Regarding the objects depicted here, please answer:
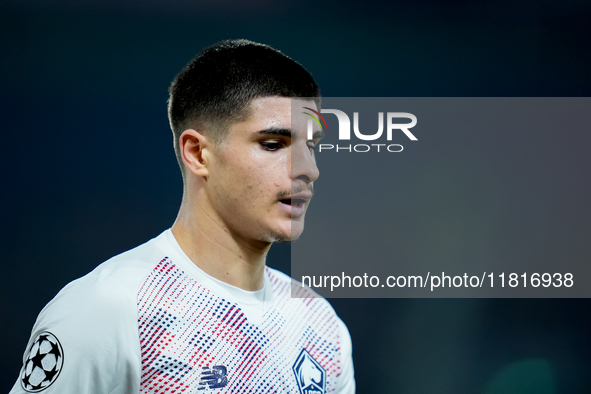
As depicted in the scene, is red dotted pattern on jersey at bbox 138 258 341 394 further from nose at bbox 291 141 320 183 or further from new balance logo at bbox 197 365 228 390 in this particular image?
nose at bbox 291 141 320 183

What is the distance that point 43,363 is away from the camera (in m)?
1.33

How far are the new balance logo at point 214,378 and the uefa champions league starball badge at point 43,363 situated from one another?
0.39 meters

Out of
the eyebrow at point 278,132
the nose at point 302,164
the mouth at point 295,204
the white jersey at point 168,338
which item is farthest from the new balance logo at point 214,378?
the eyebrow at point 278,132

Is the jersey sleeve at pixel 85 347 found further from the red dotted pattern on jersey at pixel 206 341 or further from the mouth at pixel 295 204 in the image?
the mouth at pixel 295 204

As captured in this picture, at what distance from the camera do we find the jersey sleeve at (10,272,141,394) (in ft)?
4.28

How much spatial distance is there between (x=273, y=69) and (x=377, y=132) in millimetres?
1491

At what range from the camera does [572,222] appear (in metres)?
3.23

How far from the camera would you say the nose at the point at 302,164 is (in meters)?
1.57


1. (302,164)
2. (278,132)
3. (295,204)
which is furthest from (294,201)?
(278,132)

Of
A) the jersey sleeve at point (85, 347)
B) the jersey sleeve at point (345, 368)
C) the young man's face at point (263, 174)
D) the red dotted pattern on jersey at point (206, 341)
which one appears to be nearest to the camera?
the jersey sleeve at point (85, 347)

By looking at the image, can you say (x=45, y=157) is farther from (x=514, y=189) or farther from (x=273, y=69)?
(x=514, y=189)

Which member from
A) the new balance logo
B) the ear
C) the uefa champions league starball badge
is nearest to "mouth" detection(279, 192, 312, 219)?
the ear

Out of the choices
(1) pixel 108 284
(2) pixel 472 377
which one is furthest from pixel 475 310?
(1) pixel 108 284

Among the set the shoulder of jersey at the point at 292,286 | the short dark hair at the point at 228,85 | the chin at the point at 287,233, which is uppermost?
the short dark hair at the point at 228,85
